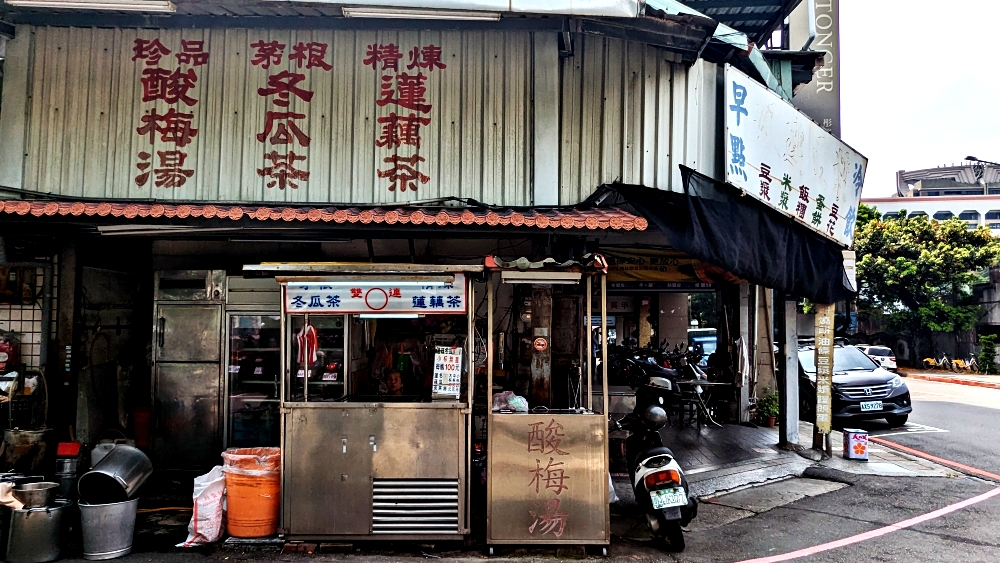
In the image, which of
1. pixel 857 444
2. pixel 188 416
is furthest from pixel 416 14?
pixel 857 444

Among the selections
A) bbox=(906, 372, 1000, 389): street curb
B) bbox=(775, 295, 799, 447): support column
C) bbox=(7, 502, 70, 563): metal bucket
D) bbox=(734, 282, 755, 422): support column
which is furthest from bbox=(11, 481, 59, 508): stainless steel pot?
bbox=(906, 372, 1000, 389): street curb

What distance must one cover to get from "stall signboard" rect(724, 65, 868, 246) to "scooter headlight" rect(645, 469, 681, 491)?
3553mm

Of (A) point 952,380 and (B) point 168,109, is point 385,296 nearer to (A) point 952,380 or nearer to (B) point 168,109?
(B) point 168,109

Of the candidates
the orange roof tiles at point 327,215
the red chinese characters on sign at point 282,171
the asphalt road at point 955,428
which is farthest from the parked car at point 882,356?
the red chinese characters on sign at point 282,171

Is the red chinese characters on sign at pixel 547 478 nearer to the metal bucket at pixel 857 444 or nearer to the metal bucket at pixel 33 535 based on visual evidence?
the metal bucket at pixel 33 535

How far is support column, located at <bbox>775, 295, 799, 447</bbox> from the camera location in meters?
10.1

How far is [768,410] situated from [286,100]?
10372 mm

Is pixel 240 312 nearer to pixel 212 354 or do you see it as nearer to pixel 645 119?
pixel 212 354

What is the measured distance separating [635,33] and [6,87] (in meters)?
7.48

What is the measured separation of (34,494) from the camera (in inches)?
223

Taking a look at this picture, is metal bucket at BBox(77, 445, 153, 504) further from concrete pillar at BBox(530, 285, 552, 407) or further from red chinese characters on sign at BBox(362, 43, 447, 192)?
concrete pillar at BBox(530, 285, 552, 407)

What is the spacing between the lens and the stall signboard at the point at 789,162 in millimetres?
7719

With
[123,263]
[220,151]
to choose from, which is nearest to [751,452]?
[220,151]

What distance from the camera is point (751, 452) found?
9984 millimetres
